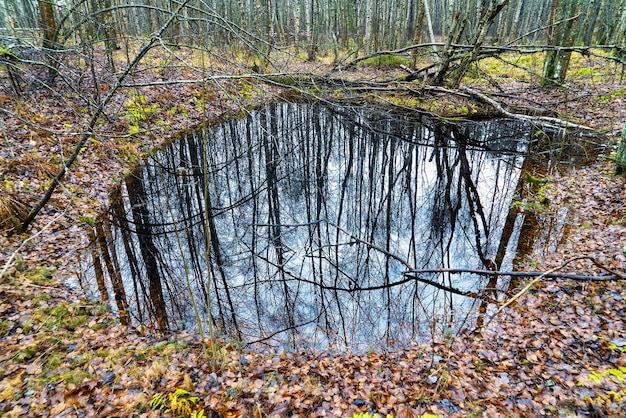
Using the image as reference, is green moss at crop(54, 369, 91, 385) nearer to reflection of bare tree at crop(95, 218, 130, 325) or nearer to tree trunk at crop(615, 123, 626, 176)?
reflection of bare tree at crop(95, 218, 130, 325)

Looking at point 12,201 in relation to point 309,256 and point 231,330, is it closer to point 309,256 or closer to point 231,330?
point 231,330

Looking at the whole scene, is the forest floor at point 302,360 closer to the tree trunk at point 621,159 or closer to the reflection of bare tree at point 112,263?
the reflection of bare tree at point 112,263

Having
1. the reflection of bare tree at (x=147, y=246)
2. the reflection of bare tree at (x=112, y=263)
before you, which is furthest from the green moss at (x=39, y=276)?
the reflection of bare tree at (x=147, y=246)

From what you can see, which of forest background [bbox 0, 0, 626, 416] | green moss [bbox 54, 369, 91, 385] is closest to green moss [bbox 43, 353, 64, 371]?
forest background [bbox 0, 0, 626, 416]

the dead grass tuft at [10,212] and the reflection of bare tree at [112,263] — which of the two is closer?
the reflection of bare tree at [112,263]

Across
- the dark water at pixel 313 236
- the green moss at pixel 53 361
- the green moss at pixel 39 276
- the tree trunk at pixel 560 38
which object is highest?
the tree trunk at pixel 560 38

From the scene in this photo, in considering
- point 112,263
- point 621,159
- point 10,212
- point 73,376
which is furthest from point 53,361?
point 621,159

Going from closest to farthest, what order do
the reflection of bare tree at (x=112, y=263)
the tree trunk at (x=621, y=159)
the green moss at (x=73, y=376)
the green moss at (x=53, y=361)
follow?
the green moss at (x=73, y=376) → the green moss at (x=53, y=361) → the reflection of bare tree at (x=112, y=263) → the tree trunk at (x=621, y=159)

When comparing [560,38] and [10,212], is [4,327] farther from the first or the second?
[560,38]

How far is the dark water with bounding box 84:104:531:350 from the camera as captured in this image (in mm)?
5371

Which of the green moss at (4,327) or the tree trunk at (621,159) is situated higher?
the tree trunk at (621,159)

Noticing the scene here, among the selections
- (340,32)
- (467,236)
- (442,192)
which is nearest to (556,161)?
(442,192)

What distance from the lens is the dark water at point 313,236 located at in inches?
211

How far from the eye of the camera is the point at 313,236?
7.41m
